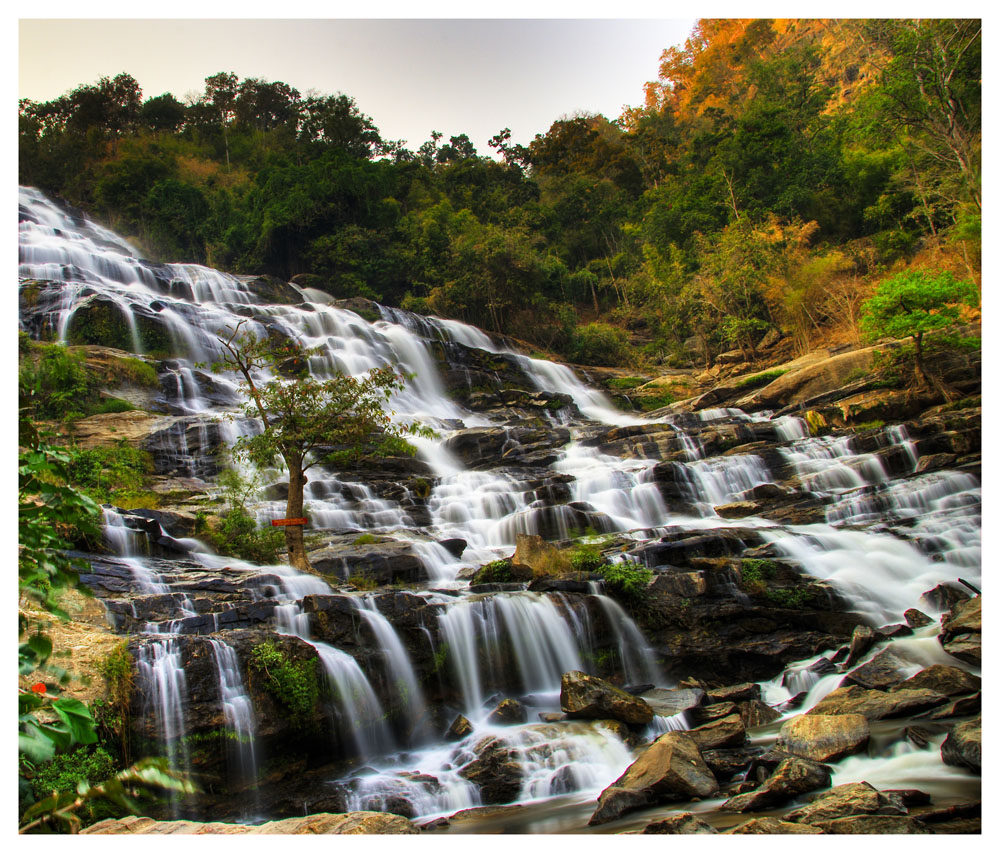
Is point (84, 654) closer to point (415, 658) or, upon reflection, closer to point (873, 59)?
point (415, 658)

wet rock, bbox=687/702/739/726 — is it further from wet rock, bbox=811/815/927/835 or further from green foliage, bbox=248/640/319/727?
green foliage, bbox=248/640/319/727

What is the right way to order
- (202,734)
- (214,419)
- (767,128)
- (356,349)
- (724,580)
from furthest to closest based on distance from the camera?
(767,128) → (356,349) → (214,419) → (724,580) → (202,734)

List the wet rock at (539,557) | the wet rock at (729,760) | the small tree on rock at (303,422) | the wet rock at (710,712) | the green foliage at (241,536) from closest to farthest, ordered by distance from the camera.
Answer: the wet rock at (729,760) → the wet rock at (710,712) → the small tree on rock at (303,422) → the wet rock at (539,557) → the green foliage at (241,536)

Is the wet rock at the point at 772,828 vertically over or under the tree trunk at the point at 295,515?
under

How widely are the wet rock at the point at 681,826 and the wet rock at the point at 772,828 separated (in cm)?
13

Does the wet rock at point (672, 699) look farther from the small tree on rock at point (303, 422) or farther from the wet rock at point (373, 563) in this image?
the small tree on rock at point (303, 422)

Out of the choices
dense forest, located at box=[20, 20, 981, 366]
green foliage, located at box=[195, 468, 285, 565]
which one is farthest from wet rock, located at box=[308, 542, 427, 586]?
dense forest, located at box=[20, 20, 981, 366]

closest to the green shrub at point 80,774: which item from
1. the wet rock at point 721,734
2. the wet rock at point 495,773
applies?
the wet rock at point 495,773

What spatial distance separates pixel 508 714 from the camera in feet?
22.0

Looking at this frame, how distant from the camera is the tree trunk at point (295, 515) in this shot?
30.1 ft

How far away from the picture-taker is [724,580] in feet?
28.2

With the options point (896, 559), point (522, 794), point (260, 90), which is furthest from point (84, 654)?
point (260, 90)

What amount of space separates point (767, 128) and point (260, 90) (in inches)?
1165

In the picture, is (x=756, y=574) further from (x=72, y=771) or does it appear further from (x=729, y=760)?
(x=72, y=771)
